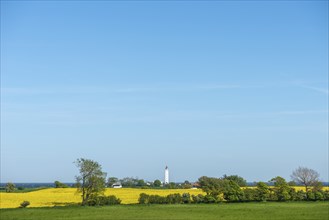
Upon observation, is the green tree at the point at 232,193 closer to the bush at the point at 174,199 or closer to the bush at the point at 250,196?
the bush at the point at 250,196

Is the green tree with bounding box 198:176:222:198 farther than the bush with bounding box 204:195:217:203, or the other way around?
the green tree with bounding box 198:176:222:198

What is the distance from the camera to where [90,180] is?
78.4 meters

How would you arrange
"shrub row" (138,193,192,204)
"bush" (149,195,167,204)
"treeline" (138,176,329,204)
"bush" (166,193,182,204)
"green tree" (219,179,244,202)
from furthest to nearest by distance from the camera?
"green tree" (219,179,244,202)
"treeline" (138,176,329,204)
"bush" (166,193,182,204)
"bush" (149,195,167,204)
"shrub row" (138,193,192,204)

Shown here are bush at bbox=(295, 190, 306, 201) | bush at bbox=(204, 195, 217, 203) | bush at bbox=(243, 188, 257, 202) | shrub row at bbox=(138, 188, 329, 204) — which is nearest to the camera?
shrub row at bbox=(138, 188, 329, 204)

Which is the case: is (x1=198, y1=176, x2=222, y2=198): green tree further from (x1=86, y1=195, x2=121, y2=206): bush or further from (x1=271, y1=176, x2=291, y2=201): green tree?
(x1=86, y1=195, x2=121, y2=206): bush

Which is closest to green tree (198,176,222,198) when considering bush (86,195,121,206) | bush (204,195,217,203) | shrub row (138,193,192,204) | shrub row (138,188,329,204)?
shrub row (138,188,329,204)

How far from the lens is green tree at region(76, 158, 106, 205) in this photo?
7788 centimetres

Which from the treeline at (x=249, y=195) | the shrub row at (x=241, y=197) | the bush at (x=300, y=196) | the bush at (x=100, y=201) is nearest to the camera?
the bush at (x=100, y=201)

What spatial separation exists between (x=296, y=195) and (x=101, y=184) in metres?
37.7

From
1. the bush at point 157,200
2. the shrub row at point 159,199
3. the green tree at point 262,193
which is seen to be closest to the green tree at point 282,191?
the green tree at point 262,193

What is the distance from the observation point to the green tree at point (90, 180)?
77.9 m

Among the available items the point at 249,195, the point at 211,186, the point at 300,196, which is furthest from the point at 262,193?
the point at 211,186

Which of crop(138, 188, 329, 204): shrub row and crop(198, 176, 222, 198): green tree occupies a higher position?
crop(198, 176, 222, 198): green tree

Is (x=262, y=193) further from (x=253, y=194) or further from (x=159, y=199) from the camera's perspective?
(x=159, y=199)
